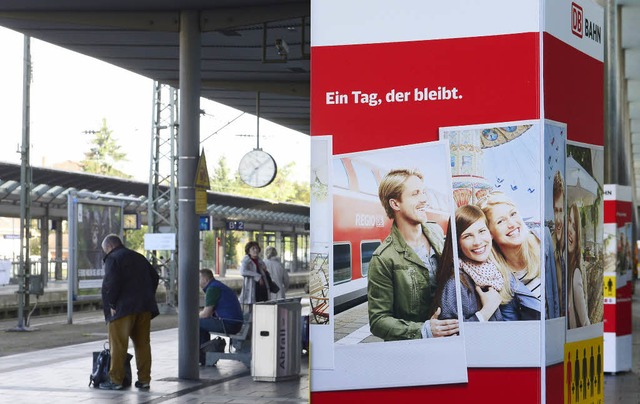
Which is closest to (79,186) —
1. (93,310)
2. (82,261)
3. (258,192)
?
(93,310)

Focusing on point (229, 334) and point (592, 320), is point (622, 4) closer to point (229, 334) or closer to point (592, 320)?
point (229, 334)

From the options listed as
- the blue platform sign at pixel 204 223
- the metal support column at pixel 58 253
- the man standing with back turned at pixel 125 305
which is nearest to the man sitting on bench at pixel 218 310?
the man standing with back turned at pixel 125 305

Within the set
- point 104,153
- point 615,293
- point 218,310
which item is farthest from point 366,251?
point 104,153

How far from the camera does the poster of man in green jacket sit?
3.95 metres

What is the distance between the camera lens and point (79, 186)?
3653 centimetres

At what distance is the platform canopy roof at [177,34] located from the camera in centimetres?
1250

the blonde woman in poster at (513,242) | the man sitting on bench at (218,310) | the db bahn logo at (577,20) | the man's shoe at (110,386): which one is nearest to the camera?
the blonde woman in poster at (513,242)

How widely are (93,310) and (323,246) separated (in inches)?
1166

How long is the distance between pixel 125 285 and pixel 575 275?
758 cm

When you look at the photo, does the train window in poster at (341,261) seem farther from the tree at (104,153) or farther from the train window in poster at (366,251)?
the tree at (104,153)

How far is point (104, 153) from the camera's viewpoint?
97.3 m

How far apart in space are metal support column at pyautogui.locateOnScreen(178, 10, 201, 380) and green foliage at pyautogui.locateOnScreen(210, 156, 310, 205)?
84.4 metres

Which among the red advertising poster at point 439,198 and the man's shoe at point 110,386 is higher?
the red advertising poster at point 439,198

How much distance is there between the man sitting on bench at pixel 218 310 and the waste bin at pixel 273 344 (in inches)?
60.1
